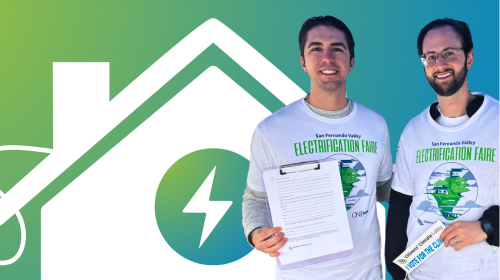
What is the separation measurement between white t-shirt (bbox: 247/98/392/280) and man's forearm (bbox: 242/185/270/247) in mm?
56

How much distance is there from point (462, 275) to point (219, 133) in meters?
1.68

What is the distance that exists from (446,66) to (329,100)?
20.3 inches

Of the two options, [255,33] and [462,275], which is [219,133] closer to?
[255,33]

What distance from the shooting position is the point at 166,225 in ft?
9.38

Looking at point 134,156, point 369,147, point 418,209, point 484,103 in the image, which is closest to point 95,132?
point 134,156

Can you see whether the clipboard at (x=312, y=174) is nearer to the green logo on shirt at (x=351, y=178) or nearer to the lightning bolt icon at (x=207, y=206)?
the green logo on shirt at (x=351, y=178)

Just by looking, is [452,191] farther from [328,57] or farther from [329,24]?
[329,24]

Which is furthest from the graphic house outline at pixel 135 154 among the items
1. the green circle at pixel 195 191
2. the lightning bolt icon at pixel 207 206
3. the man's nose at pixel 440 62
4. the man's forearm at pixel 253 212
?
the man's nose at pixel 440 62

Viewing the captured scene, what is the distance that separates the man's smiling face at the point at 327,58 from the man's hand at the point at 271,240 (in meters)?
0.71

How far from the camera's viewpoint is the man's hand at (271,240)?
1.69m

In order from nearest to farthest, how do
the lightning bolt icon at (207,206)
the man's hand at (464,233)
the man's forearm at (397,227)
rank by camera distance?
1. the man's hand at (464,233)
2. the man's forearm at (397,227)
3. the lightning bolt icon at (207,206)

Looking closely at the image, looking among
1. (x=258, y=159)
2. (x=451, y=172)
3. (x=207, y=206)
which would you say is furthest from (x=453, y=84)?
(x=207, y=206)

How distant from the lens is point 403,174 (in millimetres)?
1919

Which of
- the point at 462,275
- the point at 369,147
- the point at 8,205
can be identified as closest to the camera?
the point at 462,275
